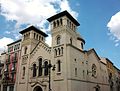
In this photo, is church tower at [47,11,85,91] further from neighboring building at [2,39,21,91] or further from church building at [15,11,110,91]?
neighboring building at [2,39,21,91]

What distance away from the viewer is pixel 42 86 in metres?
32.9

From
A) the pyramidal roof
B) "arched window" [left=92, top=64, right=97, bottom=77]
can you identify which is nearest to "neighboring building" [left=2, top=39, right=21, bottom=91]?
the pyramidal roof

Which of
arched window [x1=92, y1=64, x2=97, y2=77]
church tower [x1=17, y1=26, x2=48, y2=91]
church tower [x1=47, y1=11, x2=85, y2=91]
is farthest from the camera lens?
arched window [x1=92, y1=64, x2=97, y2=77]

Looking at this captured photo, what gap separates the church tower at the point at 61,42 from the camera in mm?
30031

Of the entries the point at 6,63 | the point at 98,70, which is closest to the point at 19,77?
the point at 6,63

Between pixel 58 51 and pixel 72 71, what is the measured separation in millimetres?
5075

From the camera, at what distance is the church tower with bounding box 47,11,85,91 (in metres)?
30.0

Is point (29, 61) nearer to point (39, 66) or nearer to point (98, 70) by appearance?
point (39, 66)

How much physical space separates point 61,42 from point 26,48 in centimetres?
1240

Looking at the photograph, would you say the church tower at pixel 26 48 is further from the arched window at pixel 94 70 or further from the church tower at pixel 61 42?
the arched window at pixel 94 70

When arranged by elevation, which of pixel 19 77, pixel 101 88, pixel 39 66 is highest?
pixel 39 66

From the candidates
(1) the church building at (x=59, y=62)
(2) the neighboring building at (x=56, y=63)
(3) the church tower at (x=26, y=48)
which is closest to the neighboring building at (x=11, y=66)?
(2) the neighboring building at (x=56, y=63)

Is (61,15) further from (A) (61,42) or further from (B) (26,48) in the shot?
(B) (26,48)

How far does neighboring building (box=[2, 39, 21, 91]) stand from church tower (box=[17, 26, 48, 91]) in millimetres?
2490
